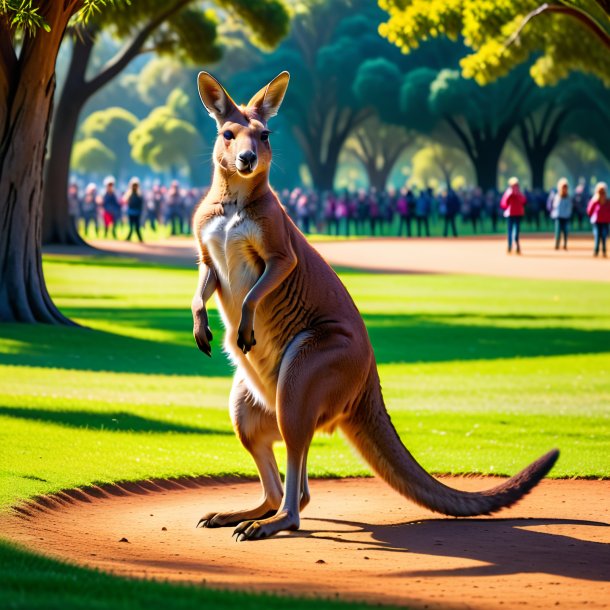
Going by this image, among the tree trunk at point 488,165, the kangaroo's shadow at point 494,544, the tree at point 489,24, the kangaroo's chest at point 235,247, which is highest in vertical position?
the tree at point 489,24

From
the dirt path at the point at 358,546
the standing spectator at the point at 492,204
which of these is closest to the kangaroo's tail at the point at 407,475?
the dirt path at the point at 358,546

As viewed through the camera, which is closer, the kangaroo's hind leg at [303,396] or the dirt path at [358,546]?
the dirt path at [358,546]

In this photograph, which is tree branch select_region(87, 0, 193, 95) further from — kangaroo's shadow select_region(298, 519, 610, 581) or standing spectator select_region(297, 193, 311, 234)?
kangaroo's shadow select_region(298, 519, 610, 581)

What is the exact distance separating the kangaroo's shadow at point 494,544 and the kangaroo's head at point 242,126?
200 cm

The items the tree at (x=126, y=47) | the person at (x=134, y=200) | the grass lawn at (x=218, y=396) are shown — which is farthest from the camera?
the person at (x=134, y=200)

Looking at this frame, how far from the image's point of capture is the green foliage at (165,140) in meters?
95.4

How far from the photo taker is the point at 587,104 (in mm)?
64312

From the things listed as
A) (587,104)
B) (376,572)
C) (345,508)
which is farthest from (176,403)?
(587,104)

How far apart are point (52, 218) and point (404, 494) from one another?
32.5 m

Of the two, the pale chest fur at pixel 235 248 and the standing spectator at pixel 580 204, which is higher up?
the standing spectator at pixel 580 204

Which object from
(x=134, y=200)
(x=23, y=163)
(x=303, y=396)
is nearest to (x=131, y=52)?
(x=134, y=200)

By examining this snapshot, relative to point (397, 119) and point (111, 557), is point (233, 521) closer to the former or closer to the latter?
point (111, 557)

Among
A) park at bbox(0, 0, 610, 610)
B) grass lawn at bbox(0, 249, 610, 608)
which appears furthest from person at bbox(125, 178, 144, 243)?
grass lawn at bbox(0, 249, 610, 608)

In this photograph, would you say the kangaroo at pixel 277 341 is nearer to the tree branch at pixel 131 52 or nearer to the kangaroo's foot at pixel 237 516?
the kangaroo's foot at pixel 237 516
